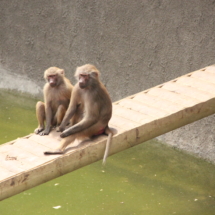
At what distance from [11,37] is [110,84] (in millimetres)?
2650

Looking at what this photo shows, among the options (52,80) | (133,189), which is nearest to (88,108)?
(52,80)

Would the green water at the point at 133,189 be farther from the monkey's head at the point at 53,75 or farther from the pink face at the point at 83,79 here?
the pink face at the point at 83,79

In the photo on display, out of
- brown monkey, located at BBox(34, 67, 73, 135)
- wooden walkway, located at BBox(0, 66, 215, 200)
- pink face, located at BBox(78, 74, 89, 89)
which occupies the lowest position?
wooden walkway, located at BBox(0, 66, 215, 200)

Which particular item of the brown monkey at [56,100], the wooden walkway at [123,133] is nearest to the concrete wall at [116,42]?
the wooden walkway at [123,133]

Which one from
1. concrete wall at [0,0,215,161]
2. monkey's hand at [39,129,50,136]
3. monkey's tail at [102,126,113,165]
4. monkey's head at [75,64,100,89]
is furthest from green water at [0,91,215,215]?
monkey's head at [75,64,100,89]

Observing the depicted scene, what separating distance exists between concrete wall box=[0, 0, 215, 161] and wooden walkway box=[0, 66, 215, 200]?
3.89ft

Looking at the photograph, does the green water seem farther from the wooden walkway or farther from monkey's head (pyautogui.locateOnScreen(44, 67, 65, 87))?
monkey's head (pyautogui.locateOnScreen(44, 67, 65, 87))

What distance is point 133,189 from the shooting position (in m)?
6.91

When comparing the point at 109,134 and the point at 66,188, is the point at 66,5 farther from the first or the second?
the point at 109,134

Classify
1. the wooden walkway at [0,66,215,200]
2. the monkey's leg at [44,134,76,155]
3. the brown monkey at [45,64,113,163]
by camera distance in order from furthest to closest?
the brown monkey at [45,64,113,163]
the monkey's leg at [44,134,76,155]
the wooden walkway at [0,66,215,200]

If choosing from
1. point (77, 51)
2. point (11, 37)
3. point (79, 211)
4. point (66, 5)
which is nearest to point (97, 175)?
point (79, 211)

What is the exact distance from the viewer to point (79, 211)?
6.32 meters

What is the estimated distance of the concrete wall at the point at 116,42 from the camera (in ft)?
25.2

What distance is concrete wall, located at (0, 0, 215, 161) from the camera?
7.67m
